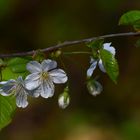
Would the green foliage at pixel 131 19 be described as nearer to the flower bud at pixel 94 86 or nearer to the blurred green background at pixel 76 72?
the flower bud at pixel 94 86

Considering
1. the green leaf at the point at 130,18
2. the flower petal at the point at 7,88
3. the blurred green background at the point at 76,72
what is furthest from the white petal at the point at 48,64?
the blurred green background at the point at 76,72

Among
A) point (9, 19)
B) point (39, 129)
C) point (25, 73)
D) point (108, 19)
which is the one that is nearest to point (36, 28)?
point (9, 19)

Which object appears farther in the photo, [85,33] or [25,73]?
[85,33]

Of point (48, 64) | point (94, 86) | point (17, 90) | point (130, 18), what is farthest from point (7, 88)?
point (130, 18)

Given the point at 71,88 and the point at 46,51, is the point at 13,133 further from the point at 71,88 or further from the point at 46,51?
the point at 46,51

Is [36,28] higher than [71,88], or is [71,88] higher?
[36,28]

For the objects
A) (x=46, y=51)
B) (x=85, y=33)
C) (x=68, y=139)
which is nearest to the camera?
(x=46, y=51)

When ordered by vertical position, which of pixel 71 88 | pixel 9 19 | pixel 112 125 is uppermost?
pixel 9 19

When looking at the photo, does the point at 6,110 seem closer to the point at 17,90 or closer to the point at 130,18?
the point at 17,90

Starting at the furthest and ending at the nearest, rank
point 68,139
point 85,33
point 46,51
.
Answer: point 85,33
point 68,139
point 46,51
